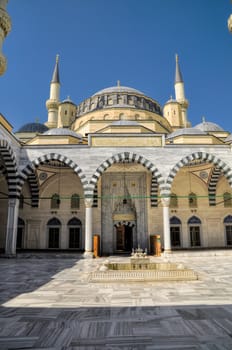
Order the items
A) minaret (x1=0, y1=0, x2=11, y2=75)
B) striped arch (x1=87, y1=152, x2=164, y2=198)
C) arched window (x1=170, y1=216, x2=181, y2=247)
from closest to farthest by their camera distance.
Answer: minaret (x1=0, y1=0, x2=11, y2=75)
striped arch (x1=87, y1=152, x2=164, y2=198)
arched window (x1=170, y1=216, x2=181, y2=247)

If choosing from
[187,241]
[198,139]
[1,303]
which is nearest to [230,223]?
[187,241]

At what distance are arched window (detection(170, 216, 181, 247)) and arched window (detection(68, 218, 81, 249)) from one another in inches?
224

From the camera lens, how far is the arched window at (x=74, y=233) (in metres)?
15.1

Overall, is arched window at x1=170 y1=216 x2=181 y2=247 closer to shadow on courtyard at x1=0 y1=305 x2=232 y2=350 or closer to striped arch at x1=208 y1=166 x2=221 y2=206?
striped arch at x1=208 y1=166 x2=221 y2=206

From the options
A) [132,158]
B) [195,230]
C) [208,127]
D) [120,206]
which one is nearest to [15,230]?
[120,206]

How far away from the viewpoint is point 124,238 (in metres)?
15.5

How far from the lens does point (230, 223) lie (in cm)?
1572

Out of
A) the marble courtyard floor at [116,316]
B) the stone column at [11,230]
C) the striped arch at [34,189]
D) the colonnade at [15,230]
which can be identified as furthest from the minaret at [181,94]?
the marble courtyard floor at [116,316]

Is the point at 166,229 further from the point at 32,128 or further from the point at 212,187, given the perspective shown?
the point at 32,128

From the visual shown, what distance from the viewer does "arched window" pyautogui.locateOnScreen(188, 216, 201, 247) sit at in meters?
15.5

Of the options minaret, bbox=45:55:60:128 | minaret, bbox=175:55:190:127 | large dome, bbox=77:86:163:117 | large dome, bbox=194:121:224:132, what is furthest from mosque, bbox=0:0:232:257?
minaret, bbox=175:55:190:127

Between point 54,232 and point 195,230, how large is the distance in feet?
28.5

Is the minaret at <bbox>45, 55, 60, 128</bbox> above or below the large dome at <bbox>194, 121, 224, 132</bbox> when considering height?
above

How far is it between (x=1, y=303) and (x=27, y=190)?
1233 centimetres
